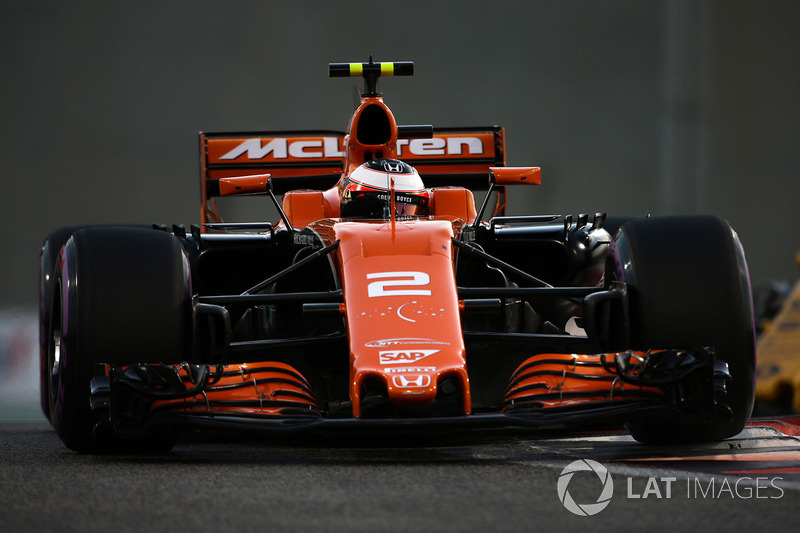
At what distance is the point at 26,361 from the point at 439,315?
7211 millimetres

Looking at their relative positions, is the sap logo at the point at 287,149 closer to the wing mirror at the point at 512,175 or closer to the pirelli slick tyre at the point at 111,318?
the wing mirror at the point at 512,175

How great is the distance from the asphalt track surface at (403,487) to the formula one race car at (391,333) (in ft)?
0.53

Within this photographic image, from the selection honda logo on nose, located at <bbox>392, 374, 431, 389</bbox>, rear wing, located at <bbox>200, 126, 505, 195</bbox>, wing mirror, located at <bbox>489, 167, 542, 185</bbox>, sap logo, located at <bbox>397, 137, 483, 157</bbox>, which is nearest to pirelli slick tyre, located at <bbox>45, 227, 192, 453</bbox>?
honda logo on nose, located at <bbox>392, 374, 431, 389</bbox>

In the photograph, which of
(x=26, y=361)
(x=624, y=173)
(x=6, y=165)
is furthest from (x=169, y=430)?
(x=624, y=173)

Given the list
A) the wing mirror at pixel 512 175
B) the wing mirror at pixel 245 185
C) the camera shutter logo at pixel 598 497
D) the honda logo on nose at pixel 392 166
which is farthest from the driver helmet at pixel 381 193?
the camera shutter logo at pixel 598 497

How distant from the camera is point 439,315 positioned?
475 centimetres

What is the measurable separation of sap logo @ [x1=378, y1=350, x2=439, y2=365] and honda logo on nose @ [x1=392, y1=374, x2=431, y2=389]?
0.27 feet

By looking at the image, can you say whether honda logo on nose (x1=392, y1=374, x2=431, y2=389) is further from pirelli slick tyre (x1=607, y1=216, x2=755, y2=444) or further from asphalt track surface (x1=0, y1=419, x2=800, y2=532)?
pirelli slick tyre (x1=607, y1=216, x2=755, y2=444)

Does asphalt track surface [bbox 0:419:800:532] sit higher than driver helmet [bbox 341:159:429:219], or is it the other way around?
driver helmet [bbox 341:159:429:219]

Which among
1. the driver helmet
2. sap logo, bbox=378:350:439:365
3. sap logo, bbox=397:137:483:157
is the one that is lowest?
sap logo, bbox=378:350:439:365

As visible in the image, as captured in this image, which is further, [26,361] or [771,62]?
[771,62]

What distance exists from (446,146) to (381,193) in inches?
81.4

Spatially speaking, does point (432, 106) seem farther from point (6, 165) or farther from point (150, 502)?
point (150, 502)

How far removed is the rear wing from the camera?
7.96 meters
